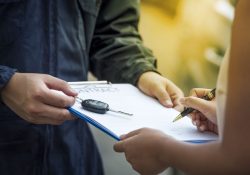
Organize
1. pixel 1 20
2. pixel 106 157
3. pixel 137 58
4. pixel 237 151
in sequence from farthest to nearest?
pixel 106 157 → pixel 137 58 → pixel 1 20 → pixel 237 151

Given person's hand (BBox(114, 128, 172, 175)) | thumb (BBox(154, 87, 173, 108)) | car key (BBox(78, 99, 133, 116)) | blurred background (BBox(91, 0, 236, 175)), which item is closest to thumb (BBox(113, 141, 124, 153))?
person's hand (BBox(114, 128, 172, 175))

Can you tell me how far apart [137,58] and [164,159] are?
0.56m

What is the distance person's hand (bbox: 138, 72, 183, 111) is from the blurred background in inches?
28.0

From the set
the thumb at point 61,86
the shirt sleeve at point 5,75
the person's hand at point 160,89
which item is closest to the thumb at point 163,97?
the person's hand at point 160,89

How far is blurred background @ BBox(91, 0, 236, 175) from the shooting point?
183 centimetres

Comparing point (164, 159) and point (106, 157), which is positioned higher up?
point (164, 159)

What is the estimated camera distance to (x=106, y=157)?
1825 millimetres

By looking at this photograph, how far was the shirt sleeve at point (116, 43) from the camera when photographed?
4.22 ft

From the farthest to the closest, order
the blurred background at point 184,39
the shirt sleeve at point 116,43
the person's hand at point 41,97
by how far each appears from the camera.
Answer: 1. the blurred background at point 184,39
2. the shirt sleeve at point 116,43
3. the person's hand at point 41,97

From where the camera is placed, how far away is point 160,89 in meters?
1.07

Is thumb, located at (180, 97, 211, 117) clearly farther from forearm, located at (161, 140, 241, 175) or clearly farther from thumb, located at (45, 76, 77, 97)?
thumb, located at (45, 76, 77, 97)

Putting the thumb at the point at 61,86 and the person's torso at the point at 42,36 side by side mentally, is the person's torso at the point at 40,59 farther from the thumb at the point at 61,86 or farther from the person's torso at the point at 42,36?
the thumb at the point at 61,86

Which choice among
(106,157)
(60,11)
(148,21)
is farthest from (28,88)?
(148,21)

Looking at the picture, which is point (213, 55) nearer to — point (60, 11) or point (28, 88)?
point (60, 11)
